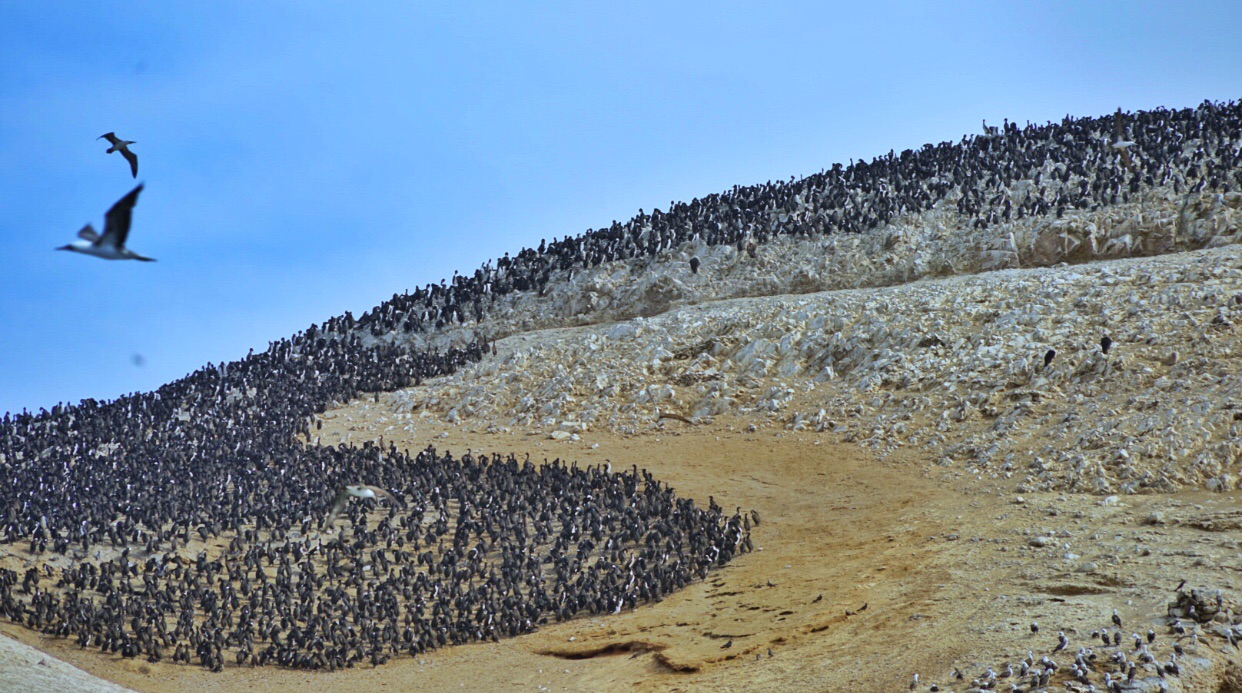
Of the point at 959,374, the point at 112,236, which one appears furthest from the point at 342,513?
the point at 112,236

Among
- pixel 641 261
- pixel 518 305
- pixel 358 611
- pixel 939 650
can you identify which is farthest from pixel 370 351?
pixel 939 650

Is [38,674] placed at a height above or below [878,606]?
below

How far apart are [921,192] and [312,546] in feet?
84.2

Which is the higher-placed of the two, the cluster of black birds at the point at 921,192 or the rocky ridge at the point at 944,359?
the cluster of black birds at the point at 921,192

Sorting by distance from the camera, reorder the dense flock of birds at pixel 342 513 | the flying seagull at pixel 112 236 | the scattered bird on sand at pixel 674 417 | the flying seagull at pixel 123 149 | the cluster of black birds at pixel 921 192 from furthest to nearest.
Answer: the cluster of black birds at pixel 921 192 → the scattered bird on sand at pixel 674 417 → the dense flock of birds at pixel 342 513 → the flying seagull at pixel 123 149 → the flying seagull at pixel 112 236

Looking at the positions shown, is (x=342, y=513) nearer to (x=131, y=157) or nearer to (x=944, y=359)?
(x=131, y=157)

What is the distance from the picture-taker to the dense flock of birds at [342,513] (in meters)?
18.3

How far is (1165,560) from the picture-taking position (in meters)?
15.1

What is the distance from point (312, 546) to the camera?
21625 mm

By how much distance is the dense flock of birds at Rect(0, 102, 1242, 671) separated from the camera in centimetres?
1833

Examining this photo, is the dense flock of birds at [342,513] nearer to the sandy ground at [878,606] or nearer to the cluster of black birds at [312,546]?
the cluster of black birds at [312,546]

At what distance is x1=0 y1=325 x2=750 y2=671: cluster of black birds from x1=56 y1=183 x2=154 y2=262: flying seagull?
11215 millimetres

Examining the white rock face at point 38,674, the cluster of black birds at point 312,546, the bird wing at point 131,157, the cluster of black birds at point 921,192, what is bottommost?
the white rock face at point 38,674

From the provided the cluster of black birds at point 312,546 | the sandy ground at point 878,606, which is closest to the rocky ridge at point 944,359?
the sandy ground at point 878,606
